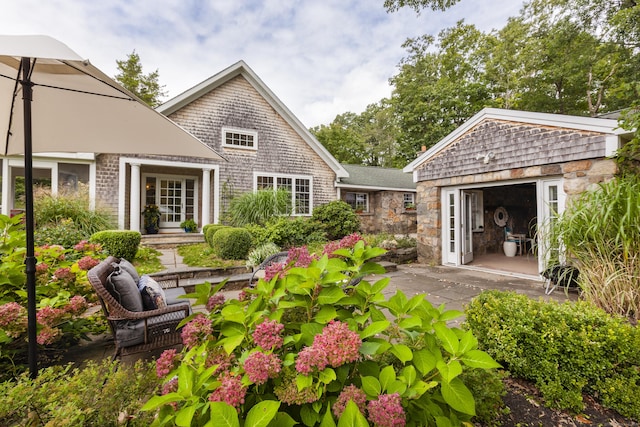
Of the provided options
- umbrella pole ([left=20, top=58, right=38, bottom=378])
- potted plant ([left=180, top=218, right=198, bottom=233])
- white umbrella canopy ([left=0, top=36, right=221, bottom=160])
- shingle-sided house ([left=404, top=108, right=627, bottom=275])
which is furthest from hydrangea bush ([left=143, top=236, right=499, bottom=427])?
potted plant ([left=180, top=218, right=198, bottom=233])

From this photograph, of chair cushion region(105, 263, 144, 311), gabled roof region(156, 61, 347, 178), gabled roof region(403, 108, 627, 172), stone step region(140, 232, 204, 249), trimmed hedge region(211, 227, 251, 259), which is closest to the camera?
chair cushion region(105, 263, 144, 311)

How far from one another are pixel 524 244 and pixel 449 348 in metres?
11.1

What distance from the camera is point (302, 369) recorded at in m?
0.81

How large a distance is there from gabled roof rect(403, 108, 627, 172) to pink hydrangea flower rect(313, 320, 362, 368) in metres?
5.52

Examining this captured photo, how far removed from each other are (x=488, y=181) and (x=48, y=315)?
7.55 meters

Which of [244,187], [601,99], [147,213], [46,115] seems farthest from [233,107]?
[601,99]

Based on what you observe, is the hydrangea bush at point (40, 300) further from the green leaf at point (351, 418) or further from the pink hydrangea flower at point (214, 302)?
the green leaf at point (351, 418)

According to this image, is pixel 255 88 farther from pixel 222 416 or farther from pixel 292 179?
pixel 222 416

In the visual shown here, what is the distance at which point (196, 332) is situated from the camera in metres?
1.04

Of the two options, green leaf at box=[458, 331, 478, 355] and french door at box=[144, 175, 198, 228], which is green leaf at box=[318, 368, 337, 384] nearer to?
green leaf at box=[458, 331, 478, 355]

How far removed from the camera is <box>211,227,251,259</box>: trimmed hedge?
656 cm

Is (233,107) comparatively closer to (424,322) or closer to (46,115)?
(46,115)

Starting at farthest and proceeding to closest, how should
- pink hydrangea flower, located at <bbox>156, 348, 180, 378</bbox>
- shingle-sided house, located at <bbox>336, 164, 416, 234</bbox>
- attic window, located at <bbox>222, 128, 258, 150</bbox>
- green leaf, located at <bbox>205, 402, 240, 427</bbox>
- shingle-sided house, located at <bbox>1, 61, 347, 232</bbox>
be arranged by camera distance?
shingle-sided house, located at <bbox>336, 164, 416, 234</bbox>, attic window, located at <bbox>222, 128, 258, 150</bbox>, shingle-sided house, located at <bbox>1, 61, 347, 232</bbox>, pink hydrangea flower, located at <bbox>156, 348, 180, 378</bbox>, green leaf, located at <bbox>205, 402, 240, 427</bbox>

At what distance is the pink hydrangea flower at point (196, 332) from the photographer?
40.1 inches
